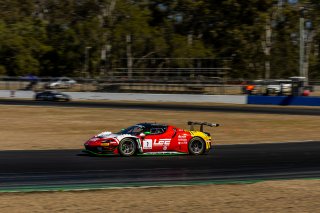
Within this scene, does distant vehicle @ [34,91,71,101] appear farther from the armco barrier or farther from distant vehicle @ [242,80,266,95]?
the armco barrier

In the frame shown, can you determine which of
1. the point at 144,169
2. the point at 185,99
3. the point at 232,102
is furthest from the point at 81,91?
the point at 144,169

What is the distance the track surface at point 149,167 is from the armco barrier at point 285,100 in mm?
25903

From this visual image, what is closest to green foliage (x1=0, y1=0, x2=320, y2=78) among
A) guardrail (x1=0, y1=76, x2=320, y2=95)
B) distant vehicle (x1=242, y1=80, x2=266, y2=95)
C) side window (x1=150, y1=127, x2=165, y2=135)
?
guardrail (x1=0, y1=76, x2=320, y2=95)

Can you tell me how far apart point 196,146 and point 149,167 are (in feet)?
10.8

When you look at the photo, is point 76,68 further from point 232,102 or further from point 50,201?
point 50,201

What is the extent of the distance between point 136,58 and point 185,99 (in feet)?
107

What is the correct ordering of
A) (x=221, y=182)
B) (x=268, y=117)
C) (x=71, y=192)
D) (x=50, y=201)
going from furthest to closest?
(x=268, y=117), (x=221, y=182), (x=71, y=192), (x=50, y=201)

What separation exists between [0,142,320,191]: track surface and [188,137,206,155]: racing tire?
15.9 inches

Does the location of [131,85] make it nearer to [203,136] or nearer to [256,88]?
[256,88]

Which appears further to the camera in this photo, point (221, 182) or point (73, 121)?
point (73, 121)

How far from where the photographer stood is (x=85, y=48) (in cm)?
8525

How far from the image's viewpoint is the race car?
17.8 metres

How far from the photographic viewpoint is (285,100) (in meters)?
46.4

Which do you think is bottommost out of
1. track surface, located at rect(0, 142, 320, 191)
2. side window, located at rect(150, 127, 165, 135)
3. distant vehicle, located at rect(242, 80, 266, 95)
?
track surface, located at rect(0, 142, 320, 191)
